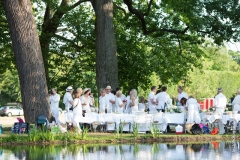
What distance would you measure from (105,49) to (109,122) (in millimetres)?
5284

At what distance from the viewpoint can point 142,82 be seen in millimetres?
42156

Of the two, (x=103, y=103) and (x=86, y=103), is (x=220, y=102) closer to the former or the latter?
(x=103, y=103)

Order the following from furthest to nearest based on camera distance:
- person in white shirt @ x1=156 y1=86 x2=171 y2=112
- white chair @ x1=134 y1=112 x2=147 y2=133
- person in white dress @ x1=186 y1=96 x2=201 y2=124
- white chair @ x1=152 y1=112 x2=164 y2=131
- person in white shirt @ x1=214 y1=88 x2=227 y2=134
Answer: person in white shirt @ x1=156 y1=86 x2=171 y2=112, person in white shirt @ x1=214 y1=88 x2=227 y2=134, white chair @ x1=152 y1=112 x2=164 y2=131, person in white dress @ x1=186 y1=96 x2=201 y2=124, white chair @ x1=134 y1=112 x2=147 y2=133

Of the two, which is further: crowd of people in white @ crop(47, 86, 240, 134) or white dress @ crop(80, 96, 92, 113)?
white dress @ crop(80, 96, 92, 113)

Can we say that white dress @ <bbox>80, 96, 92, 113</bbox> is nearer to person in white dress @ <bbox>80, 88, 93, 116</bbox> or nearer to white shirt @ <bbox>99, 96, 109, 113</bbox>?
person in white dress @ <bbox>80, 88, 93, 116</bbox>

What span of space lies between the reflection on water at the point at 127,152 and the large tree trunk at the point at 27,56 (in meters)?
4.94

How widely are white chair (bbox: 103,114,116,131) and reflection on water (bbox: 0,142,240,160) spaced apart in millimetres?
5247

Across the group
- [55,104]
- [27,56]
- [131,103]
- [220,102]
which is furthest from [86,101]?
[220,102]

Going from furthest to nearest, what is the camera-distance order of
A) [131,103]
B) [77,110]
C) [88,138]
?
1. [131,103]
2. [77,110]
3. [88,138]

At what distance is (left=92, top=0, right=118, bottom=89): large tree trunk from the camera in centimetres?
3319

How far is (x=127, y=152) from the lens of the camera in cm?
2028

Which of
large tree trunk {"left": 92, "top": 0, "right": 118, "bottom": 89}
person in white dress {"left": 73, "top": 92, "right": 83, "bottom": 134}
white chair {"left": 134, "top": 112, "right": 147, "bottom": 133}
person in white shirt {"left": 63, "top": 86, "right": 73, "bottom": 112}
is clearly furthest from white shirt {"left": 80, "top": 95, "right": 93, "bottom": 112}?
large tree trunk {"left": 92, "top": 0, "right": 118, "bottom": 89}

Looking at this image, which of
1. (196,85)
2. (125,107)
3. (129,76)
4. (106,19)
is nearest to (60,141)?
(125,107)

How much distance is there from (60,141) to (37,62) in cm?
509
